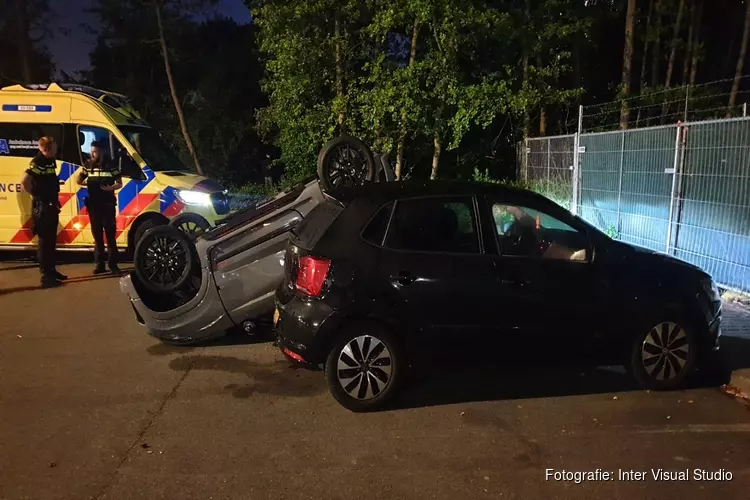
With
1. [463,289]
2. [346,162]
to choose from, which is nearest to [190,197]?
[346,162]

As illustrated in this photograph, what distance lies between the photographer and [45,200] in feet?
27.3

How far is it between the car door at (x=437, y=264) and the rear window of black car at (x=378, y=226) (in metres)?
0.04

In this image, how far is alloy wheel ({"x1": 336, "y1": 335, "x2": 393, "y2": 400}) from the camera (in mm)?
4289

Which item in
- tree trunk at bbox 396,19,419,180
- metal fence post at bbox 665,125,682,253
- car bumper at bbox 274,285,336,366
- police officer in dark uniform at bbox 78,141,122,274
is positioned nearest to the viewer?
car bumper at bbox 274,285,336,366

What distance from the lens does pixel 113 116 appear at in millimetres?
9625

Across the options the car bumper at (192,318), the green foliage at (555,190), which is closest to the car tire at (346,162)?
the car bumper at (192,318)

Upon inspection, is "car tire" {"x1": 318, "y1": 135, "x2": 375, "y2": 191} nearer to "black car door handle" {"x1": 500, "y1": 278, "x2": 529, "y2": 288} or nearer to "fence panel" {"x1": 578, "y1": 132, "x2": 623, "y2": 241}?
"black car door handle" {"x1": 500, "y1": 278, "x2": 529, "y2": 288}

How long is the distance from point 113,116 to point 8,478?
7378mm

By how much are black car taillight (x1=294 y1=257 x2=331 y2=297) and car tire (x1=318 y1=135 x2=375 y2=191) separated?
1.81 m

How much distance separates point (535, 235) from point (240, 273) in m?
2.60

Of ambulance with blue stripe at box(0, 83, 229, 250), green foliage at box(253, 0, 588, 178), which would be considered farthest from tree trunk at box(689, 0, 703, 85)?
ambulance with blue stripe at box(0, 83, 229, 250)

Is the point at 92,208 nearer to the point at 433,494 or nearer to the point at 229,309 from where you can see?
the point at 229,309

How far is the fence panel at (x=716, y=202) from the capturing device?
695cm

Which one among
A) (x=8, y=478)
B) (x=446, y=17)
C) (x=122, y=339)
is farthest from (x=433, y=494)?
(x=446, y=17)
